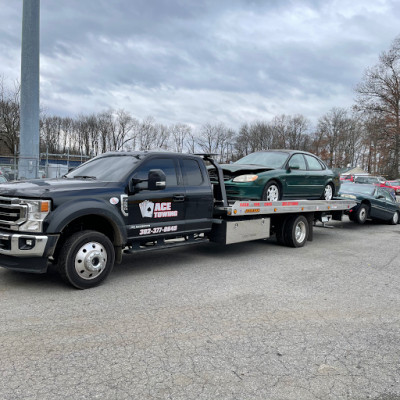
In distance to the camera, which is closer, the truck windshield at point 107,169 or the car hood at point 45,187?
the car hood at point 45,187

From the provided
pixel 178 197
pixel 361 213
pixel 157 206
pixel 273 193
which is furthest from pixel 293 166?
pixel 361 213

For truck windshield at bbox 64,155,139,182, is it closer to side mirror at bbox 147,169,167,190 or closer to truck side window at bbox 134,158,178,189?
truck side window at bbox 134,158,178,189

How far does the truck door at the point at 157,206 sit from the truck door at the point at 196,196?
16 cm

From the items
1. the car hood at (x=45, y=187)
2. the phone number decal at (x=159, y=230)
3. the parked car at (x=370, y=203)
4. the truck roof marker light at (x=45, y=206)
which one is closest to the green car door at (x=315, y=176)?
the parked car at (x=370, y=203)

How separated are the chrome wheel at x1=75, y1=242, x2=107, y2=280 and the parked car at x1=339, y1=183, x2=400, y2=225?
9.71m

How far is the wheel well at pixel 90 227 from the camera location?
5463 millimetres

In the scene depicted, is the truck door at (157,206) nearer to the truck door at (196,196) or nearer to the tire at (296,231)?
the truck door at (196,196)

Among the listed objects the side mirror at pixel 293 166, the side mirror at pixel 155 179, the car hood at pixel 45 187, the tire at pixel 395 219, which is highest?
the side mirror at pixel 293 166

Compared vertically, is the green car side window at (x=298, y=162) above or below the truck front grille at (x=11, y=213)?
above

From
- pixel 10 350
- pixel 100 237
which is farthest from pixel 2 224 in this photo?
pixel 10 350

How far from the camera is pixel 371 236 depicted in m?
11.9

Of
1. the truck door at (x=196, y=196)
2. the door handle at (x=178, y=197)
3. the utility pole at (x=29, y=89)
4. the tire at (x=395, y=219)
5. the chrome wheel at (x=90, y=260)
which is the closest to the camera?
the chrome wheel at (x=90, y=260)

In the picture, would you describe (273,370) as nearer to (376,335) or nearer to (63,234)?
(376,335)

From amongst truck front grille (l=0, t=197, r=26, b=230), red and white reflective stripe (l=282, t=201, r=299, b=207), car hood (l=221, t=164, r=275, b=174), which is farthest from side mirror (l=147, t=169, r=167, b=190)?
red and white reflective stripe (l=282, t=201, r=299, b=207)
